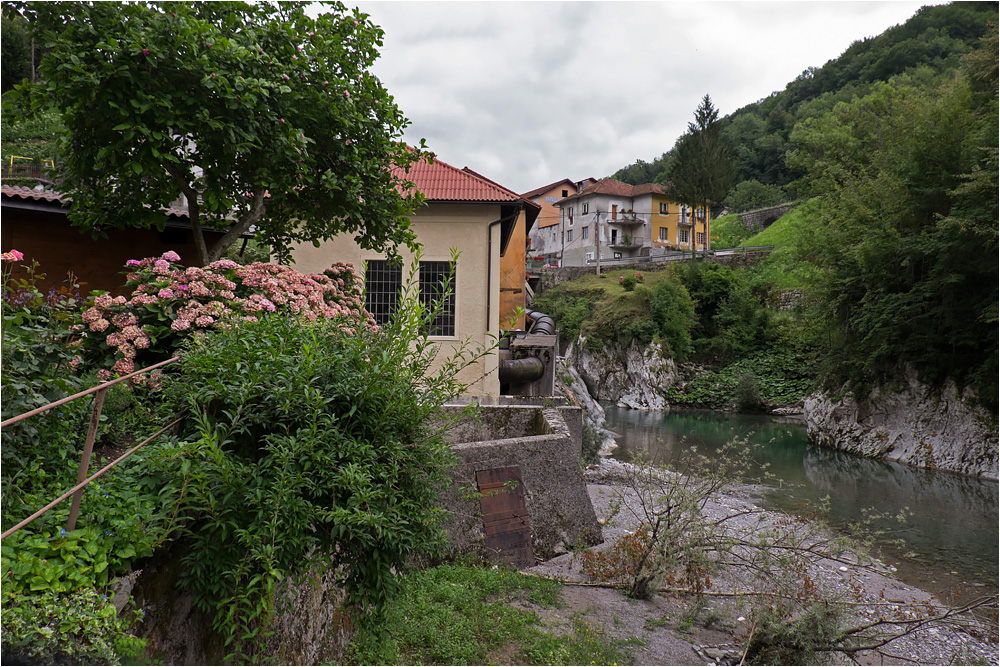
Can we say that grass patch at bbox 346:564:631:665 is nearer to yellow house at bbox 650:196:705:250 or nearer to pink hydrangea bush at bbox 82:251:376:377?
pink hydrangea bush at bbox 82:251:376:377

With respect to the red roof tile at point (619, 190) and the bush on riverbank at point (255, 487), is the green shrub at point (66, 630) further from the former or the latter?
the red roof tile at point (619, 190)

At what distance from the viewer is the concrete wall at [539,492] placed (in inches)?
295

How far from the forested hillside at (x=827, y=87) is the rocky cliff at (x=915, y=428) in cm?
3003

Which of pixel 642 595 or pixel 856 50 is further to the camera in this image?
pixel 856 50

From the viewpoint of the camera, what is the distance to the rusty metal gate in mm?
7645

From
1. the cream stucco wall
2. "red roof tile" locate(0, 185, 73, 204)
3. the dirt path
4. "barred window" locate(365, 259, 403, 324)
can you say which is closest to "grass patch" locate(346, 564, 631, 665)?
the dirt path

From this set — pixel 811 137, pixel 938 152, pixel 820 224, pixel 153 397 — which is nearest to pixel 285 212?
pixel 153 397

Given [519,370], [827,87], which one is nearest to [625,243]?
[827,87]

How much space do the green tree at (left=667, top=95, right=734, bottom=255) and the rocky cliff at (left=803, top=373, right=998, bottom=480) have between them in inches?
1026

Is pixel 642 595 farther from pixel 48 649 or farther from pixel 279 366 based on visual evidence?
pixel 48 649

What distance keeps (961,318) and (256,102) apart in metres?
19.6

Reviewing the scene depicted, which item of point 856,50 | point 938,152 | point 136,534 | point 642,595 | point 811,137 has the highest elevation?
point 856,50

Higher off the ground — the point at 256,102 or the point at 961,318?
the point at 256,102

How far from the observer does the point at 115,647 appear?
2.50 meters
